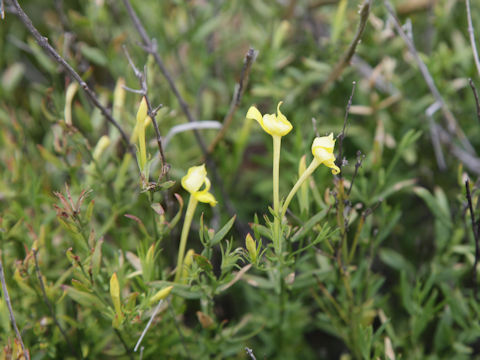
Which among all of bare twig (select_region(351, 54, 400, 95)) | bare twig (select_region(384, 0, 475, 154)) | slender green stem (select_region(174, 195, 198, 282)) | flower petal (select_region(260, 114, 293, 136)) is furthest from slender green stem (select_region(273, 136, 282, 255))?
bare twig (select_region(351, 54, 400, 95))

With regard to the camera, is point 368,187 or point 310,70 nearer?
point 368,187

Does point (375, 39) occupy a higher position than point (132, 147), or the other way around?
point (375, 39)

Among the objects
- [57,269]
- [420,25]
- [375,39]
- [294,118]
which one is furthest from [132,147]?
[420,25]

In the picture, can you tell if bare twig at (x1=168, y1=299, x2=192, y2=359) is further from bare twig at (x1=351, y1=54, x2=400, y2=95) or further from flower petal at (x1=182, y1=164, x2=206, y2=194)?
bare twig at (x1=351, y1=54, x2=400, y2=95)

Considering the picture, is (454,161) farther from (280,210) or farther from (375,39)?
(280,210)

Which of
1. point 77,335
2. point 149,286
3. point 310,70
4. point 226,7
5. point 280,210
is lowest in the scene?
point 77,335

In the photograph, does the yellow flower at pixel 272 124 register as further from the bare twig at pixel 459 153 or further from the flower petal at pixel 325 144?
the bare twig at pixel 459 153

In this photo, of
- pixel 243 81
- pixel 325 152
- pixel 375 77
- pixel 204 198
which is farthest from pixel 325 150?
pixel 375 77

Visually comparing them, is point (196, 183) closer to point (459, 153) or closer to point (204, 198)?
point (204, 198)

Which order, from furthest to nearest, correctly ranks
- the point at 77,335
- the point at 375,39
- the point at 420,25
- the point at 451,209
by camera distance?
the point at 420,25 → the point at 375,39 → the point at 451,209 → the point at 77,335
